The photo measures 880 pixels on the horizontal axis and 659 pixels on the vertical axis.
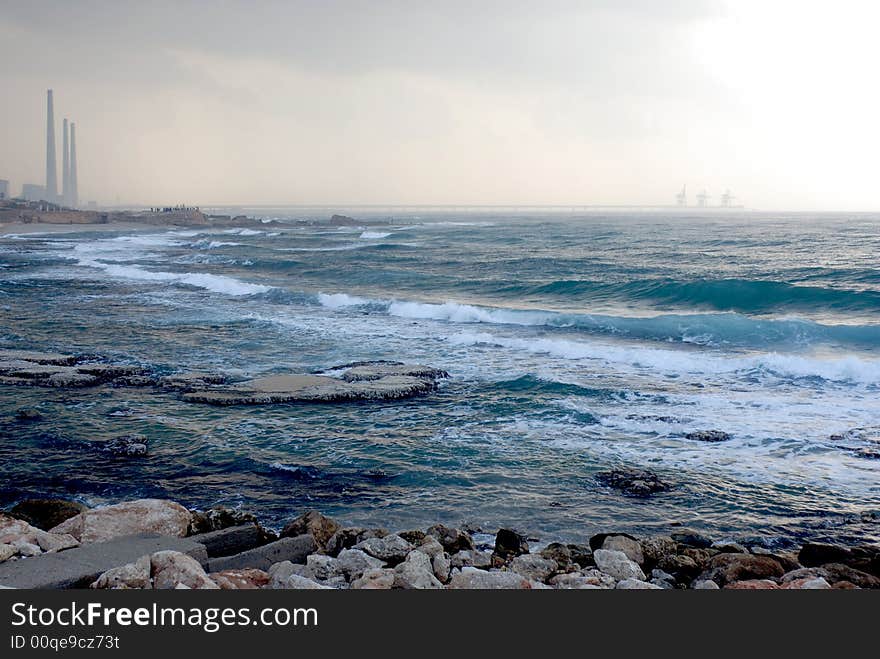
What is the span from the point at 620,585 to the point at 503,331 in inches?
536

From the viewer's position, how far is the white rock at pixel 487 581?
4711 mm

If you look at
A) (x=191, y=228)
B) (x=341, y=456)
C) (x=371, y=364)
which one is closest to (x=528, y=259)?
(x=371, y=364)

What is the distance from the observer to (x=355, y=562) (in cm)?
525

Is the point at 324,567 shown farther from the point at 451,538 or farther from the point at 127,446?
the point at 127,446

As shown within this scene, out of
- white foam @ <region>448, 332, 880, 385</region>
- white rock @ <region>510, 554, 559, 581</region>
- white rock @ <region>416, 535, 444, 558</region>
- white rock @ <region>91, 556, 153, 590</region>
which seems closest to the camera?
white rock @ <region>91, 556, 153, 590</region>

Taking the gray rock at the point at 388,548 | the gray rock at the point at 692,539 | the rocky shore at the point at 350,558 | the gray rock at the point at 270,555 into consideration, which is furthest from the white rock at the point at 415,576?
the gray rock at the point at 692,539

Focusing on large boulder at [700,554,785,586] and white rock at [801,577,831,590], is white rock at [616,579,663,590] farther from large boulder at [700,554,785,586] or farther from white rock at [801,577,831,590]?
white rock at [801,577,831,590]

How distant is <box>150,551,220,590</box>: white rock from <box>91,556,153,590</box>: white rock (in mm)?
59

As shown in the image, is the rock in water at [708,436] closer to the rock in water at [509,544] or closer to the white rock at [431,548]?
the rock in water at [509,544]

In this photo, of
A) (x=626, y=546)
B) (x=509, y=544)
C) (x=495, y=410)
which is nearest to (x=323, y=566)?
(x=509, y=544)

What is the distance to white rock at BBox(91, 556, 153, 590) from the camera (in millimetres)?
4281

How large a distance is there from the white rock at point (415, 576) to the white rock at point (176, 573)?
121 cm

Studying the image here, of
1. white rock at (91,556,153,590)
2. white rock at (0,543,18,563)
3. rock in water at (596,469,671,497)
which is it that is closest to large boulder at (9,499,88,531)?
white rock at (0,543,18,563)

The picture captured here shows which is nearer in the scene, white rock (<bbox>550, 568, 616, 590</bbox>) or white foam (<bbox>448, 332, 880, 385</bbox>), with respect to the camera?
white rock (<bbox>550, 568, 616, 590</bbox>)
